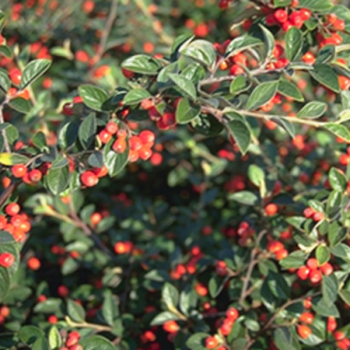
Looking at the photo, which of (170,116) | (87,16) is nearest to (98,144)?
(170,116)

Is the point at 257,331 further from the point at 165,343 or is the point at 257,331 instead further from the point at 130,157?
the point at 130,157

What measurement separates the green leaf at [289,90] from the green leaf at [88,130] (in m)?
0.52

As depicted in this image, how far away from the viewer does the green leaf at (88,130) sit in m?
1.56

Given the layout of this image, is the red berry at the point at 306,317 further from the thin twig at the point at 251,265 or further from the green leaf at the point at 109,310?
the green leaf at the point at 109,310

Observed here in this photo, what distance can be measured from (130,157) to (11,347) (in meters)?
0.70

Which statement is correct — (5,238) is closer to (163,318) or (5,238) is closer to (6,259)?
(6,259)

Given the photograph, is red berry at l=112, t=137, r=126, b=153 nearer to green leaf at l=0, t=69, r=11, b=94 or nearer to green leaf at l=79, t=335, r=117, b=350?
green leaf at l=0, t=69, r=11, b=94

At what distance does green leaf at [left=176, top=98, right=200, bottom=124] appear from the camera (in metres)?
1.51

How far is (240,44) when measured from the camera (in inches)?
64.7

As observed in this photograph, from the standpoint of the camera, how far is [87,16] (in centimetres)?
362

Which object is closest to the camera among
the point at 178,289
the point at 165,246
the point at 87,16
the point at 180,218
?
the point at 178,289

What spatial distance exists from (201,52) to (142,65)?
161 millimetres

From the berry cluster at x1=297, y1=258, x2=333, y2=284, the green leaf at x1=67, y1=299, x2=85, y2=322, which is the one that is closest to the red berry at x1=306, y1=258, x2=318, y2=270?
the berry cluster at x1=297, y1=258, x2=333, y2=284

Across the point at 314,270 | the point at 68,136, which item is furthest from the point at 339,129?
the point at 68,136
